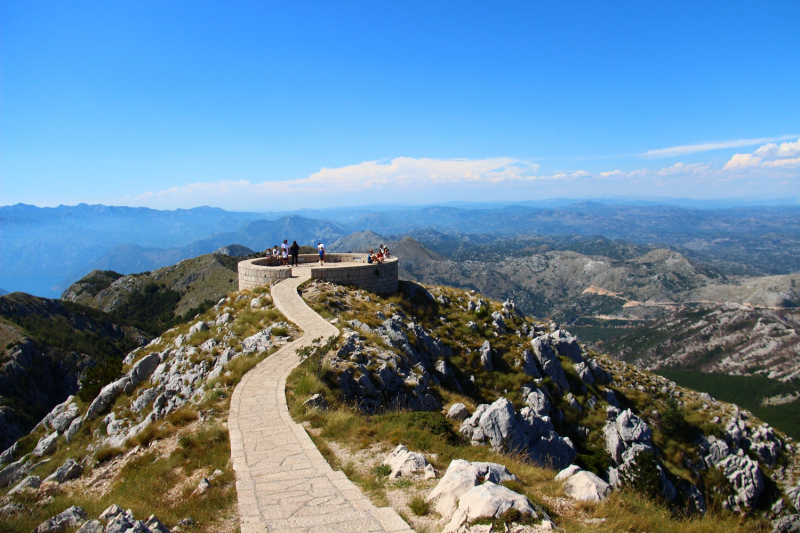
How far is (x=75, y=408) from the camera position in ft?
63.2

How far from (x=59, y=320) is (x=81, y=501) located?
462ft

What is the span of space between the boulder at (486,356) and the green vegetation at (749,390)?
137 meters

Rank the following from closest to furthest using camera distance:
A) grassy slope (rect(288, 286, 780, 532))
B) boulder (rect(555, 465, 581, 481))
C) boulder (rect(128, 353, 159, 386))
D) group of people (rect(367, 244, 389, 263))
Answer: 1. grassy slope (rect(288, 286, 780, 532))
2. boulder (rect(555, 465, 581, 481))
3. boulder (rect(128, 353, 159, 386))
4. group of people (rect(367, 244, 389, 263))

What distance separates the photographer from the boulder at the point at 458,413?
15.7 meters

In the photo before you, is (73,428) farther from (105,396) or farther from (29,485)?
(29,485)

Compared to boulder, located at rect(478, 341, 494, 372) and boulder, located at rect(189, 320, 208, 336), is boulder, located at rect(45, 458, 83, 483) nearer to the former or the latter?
boulder, located at rect(189, 320, 208, 336)

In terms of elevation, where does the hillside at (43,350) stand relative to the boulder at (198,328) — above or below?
below

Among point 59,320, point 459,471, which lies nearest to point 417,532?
point 459,471

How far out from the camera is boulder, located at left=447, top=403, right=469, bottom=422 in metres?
15.7

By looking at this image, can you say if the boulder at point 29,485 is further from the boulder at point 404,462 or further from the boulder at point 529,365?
the boulder at point 529,365

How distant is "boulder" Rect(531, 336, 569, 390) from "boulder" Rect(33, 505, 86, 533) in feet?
88.2

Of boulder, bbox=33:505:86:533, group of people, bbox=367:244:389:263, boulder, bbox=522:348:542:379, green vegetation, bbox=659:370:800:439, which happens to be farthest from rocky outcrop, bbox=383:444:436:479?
green vegetation, bbox=659:370:800:439

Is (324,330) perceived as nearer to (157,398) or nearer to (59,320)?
(157,398)

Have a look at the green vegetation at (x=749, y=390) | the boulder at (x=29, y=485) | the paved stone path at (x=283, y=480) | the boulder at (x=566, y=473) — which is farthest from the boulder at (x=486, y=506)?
Result: the green vegetation at (x=749, y=390)
